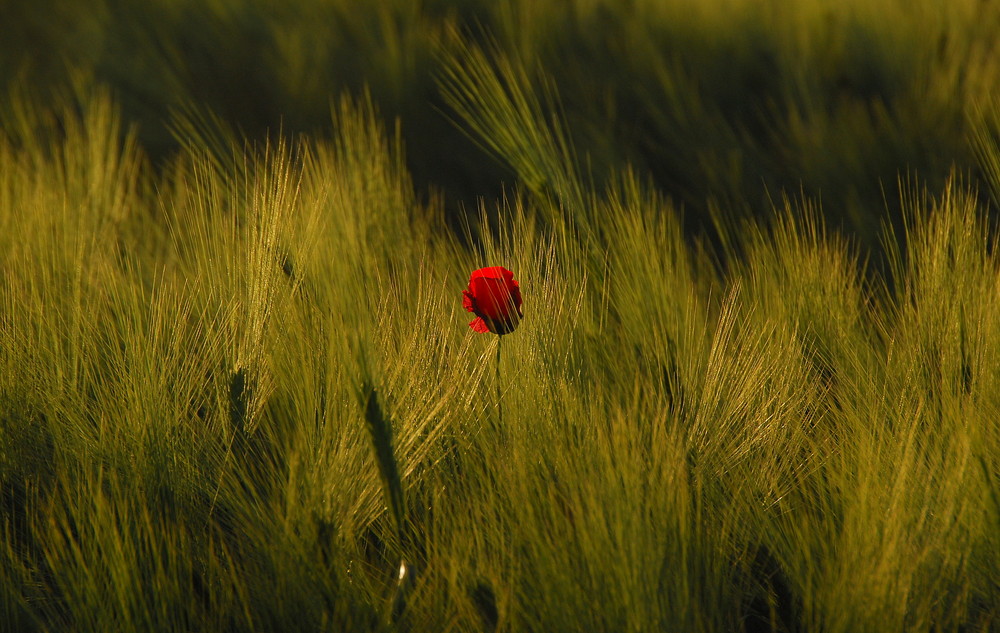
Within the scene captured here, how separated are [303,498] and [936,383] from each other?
34.6 inches

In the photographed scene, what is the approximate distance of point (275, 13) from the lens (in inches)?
107

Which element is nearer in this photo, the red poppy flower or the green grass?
the green grass

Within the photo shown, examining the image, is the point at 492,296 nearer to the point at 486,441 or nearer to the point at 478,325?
the point at 478,325

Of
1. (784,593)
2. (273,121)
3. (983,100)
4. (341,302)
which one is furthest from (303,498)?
(983,100)

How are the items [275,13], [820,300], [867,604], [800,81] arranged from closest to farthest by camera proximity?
[867,604]
[820,300]
[800,81]
[275,13]

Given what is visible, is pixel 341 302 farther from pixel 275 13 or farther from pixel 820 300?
pixel 275 13

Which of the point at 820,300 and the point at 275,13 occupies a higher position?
the point at 275,13

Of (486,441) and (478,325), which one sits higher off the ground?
(478,325)

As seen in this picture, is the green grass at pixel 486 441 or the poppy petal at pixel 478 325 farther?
the poppy petal at pixel 478 325

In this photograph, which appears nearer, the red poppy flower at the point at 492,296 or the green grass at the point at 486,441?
the green grass at the point at 486,441

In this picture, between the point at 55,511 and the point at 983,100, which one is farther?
the point at 983,100

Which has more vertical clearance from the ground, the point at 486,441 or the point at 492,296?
the point at 492,296

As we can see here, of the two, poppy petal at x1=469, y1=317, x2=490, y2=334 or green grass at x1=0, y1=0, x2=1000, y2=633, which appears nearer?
green grass at x1=0, y1=0, x2=1000, y2=633

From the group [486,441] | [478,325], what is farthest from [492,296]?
[486,441]
